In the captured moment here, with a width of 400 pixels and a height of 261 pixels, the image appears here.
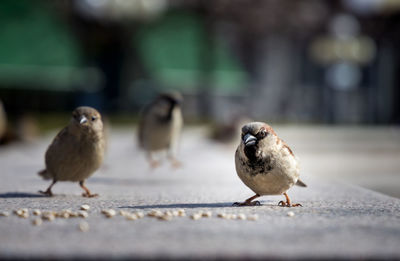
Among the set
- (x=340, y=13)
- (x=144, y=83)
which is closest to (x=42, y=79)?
(x=144, y=83)

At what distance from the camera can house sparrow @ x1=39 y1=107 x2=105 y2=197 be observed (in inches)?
144

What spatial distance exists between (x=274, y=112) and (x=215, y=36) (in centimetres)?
376

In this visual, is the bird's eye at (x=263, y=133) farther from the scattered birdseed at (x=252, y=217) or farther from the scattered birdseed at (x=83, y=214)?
the scattered birdseed at (x=83, y=214)

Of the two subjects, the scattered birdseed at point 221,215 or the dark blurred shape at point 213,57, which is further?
the dark blurred shape at point 213,57

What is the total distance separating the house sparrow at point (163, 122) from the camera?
215 inches

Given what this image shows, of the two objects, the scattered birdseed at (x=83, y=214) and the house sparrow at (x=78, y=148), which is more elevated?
the house sparrow at (x=78, y=148)

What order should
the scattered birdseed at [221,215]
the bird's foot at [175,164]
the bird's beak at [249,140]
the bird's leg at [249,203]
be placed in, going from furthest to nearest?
the bird's foot at [175,164] → the bird's leg at [249,203] → the bird's beak at [249,140] → the scattered birdseed at [221,215]

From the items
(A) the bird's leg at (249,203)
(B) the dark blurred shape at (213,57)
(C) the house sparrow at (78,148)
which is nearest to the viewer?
(A) the bird's leg at (249,203)

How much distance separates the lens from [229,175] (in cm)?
551

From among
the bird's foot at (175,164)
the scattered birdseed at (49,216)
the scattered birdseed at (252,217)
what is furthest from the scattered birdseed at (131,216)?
the bird's foot at (175,164)

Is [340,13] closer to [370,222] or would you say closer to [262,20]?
[262,20]

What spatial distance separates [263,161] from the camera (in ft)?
10.6

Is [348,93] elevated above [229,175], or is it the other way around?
[348,93]

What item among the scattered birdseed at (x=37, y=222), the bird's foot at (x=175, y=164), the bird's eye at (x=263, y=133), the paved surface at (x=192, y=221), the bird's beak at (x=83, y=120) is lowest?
the paved surface at (x=192, y=221)
